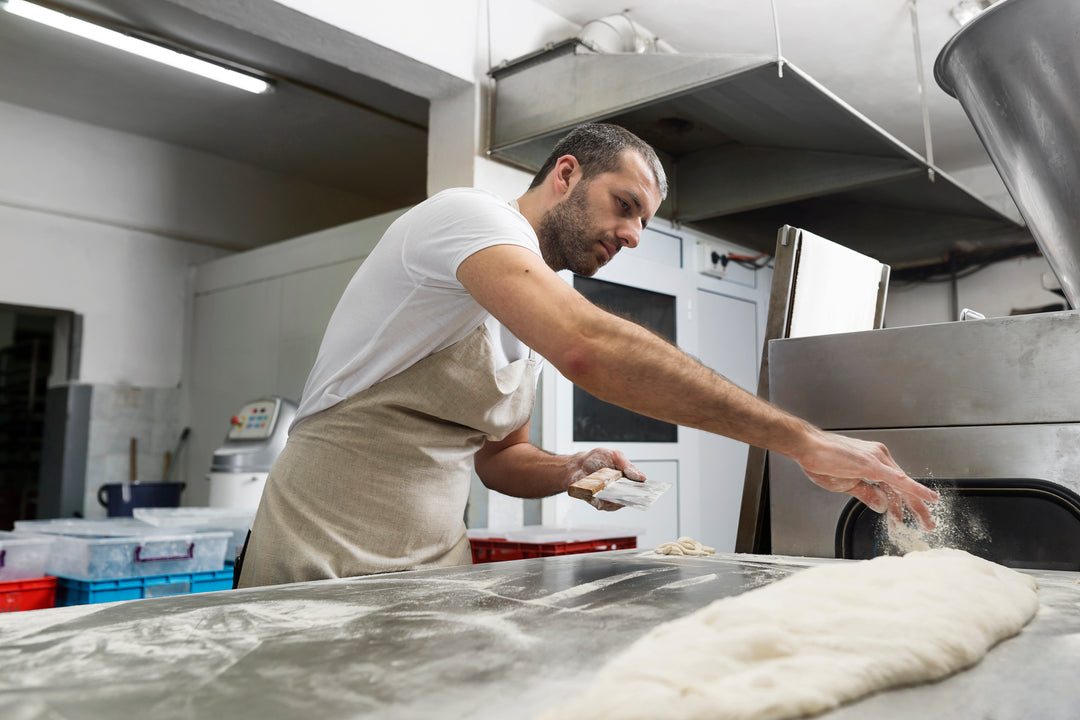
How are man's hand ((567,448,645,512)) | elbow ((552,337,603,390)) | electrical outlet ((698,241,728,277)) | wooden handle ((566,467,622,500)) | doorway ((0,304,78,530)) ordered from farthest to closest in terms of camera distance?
doorway ((0,304,78,530)), electrical outlet ((698,241,728,277)), man's hand ((567,448,645,512)), wooden handle ((566,467,622,500)), elbow ((552,337,603,390))

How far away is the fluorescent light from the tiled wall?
1930mm

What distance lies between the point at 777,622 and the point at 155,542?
2.26 m

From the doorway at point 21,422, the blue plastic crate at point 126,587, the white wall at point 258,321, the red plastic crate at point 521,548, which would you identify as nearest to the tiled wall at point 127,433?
the white wall at point 258,321

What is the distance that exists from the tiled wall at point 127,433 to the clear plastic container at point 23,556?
2.30 metres

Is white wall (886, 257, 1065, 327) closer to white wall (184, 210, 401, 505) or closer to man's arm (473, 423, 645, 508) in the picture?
white wall (184, 210, 401, 505)

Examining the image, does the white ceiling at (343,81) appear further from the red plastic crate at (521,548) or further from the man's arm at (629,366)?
the man's arm at (629,366)

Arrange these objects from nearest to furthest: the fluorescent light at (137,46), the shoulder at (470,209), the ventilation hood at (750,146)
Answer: the shoulder at (470,209)
the ventilation hood at (750,146)
the fluorescent light at (137,46)

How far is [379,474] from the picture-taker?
51.3 inches

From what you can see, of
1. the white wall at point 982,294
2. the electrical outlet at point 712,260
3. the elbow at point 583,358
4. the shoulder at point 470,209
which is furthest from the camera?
the white wall at point 982,294

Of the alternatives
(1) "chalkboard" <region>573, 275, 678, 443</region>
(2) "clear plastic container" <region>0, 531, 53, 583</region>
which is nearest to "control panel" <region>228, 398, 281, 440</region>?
(2) "clear plastic container" <region>0, 531, 53, 583</region>

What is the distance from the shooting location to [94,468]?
4422mm

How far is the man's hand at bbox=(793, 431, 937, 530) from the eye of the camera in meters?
1.10

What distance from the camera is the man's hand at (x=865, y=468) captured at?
3.61ft

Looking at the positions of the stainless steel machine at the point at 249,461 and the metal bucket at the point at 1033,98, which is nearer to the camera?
the metal bucket at the point at 1033,98
